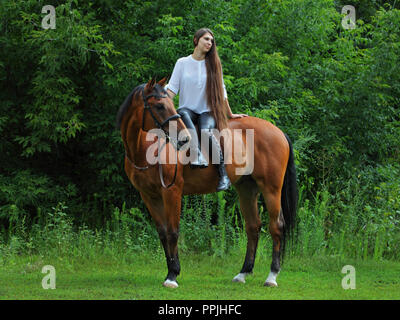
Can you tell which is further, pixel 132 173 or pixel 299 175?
pixel 299 175

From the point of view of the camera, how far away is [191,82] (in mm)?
6145

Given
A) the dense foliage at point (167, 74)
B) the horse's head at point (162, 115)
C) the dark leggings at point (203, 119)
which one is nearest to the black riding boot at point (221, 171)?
the dark leggings at point (203, 119)

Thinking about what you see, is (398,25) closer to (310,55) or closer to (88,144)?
(310,55)

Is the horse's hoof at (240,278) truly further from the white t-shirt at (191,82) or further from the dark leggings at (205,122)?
the white t-shirt at (191,82)

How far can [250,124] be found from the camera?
6.65 meters

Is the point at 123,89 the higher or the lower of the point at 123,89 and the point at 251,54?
the lower

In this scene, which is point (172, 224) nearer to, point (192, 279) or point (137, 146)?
point (137, 146)

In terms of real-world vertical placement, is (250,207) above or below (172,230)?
above

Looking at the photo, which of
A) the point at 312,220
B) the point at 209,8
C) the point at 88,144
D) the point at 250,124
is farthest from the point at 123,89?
the point at 312,220

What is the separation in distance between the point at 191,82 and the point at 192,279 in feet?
7.92

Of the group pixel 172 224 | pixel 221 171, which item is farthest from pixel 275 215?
pixel 172 224

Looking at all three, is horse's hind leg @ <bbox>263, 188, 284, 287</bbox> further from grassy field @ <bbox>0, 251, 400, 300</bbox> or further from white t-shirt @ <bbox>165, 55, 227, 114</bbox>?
white t-shirt @ <bbox>165, 55, 227, 114</bbox>
